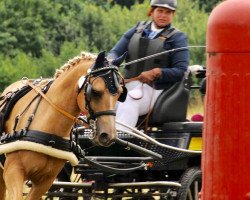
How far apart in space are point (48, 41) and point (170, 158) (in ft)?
92.8

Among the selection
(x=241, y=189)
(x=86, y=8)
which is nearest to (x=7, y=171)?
(x=241, y=189)

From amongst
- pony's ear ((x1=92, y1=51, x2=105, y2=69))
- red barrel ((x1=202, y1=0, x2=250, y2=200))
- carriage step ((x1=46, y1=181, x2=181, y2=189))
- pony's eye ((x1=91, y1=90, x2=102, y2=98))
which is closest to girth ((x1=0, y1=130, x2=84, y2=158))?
pony's eye ((x1=91, y1=90, x2=102, y2=98))

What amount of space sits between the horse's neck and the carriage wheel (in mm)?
1868

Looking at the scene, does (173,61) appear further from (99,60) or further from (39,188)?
(39,188)

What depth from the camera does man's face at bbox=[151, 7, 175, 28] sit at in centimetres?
902

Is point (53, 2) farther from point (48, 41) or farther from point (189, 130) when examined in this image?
point (189, 130)

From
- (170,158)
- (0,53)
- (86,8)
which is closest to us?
(170,158)

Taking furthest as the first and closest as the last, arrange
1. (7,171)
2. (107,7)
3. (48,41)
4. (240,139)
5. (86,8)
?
(107,7), (86,8), (48,41), (7,171), (240,139)

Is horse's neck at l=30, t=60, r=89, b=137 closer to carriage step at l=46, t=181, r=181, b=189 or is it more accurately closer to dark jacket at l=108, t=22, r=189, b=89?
carriage step at l=46, t=181, r=181, b=189

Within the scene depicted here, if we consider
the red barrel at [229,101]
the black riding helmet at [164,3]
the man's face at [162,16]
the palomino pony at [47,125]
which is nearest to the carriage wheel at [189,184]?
the man's face at [162,16]

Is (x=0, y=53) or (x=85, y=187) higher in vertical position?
(x=0, y=53)

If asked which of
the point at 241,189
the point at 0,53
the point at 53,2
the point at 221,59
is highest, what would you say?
the point at 53,2

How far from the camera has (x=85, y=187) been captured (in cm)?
896

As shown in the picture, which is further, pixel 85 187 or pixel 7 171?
pixel 85 187
